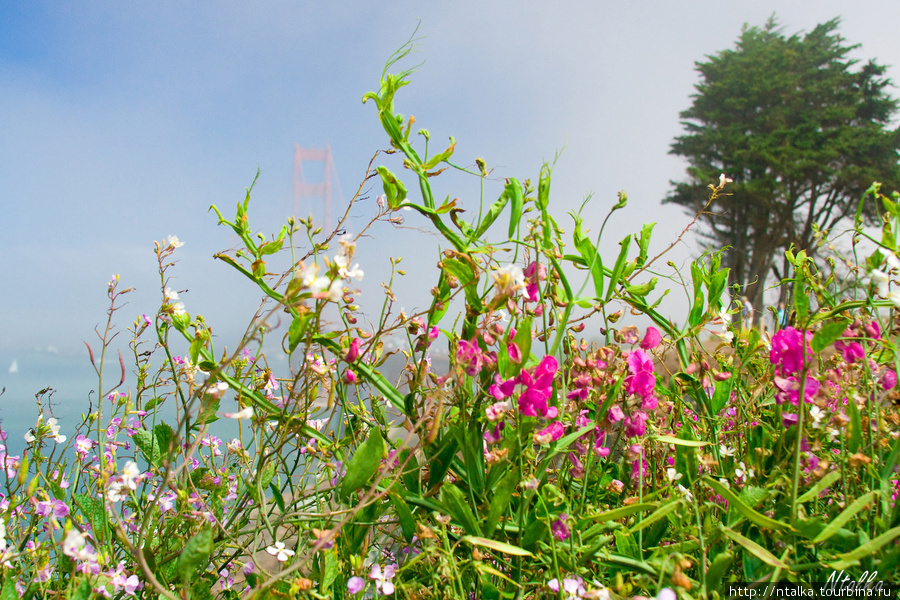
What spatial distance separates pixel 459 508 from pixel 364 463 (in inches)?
4.1

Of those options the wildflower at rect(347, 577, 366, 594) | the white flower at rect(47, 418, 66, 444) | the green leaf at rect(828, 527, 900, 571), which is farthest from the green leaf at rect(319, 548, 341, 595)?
the white flower at rect(47, 418, 66, 444)

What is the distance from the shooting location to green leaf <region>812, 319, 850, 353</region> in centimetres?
53

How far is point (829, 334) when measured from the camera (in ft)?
1.80

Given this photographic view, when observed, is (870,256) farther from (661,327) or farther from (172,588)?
(172,588)

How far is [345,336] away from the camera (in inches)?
Answer: 26.0

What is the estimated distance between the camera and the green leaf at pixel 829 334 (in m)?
0.53

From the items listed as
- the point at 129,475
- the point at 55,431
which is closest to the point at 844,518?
the point at 129,475

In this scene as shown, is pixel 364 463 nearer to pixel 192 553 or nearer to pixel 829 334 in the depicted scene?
pixel 192 553

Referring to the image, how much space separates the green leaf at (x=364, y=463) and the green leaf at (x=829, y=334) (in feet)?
1.43

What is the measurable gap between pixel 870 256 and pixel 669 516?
12.6 inches

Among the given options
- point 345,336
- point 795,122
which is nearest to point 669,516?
point 345,336

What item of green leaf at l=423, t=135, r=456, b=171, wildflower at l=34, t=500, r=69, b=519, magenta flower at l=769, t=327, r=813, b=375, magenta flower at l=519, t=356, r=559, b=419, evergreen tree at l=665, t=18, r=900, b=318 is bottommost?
wildflower at l=34, t=500, r=69, b=519

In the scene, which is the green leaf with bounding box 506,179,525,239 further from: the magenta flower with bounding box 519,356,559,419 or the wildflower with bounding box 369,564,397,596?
the wildflower with bounding box 369,564,397,596

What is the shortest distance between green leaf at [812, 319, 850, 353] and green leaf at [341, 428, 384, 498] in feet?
1.43
